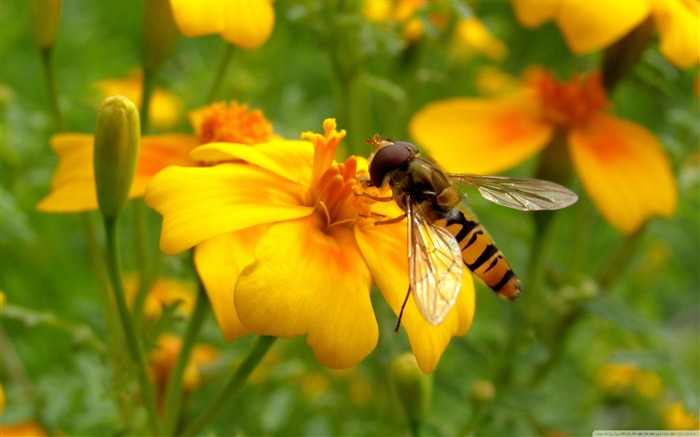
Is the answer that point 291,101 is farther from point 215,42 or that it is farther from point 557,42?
point 557,42

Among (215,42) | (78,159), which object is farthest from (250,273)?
(215,42)

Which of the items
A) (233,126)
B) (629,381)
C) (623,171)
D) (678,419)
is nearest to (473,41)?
(623,171)

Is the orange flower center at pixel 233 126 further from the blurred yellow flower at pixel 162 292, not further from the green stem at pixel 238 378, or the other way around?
the blurred yellow flower at pixel 162 292

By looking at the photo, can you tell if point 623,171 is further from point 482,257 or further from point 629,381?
point 629,381

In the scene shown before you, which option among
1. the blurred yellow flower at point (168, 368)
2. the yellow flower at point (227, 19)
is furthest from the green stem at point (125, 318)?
the blurred yellow flower at point (168, 368)

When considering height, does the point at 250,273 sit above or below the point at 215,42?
above
